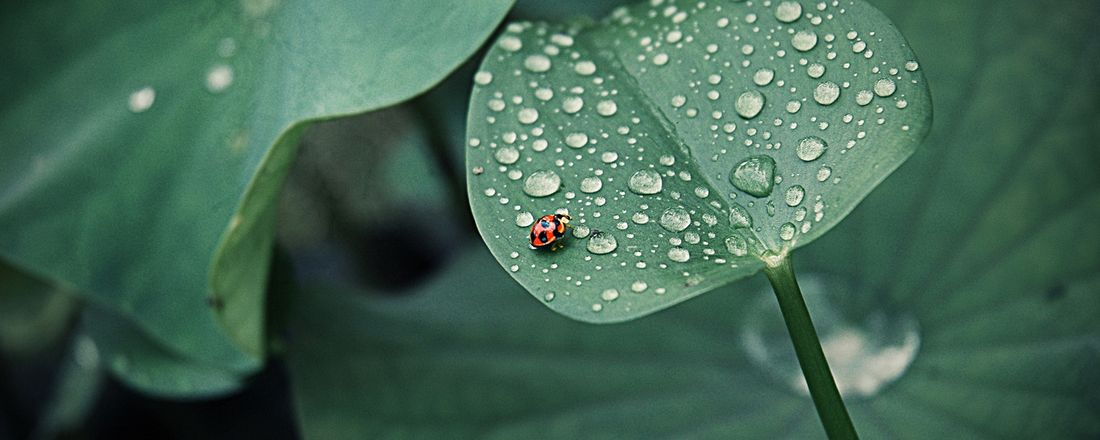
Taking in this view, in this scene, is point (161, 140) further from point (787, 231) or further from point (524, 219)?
point (787, 231)

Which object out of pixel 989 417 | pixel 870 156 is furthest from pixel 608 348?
pixel 870 156

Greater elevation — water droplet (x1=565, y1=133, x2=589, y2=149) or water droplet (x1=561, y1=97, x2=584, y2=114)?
water droplet (x1=565, y1=133, x2=589, y2=149)

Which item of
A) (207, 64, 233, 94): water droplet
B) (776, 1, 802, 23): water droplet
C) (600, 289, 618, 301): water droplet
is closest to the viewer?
(600, 289, 618, 301): water droplet

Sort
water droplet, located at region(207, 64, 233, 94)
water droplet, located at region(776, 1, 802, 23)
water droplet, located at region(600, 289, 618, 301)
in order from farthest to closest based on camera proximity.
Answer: water droplet, located at region(207, 64, 233, 94), water droplet, located at region(776, 1, 802, 23), water droplet, located at region(600, 289, 618, 301)

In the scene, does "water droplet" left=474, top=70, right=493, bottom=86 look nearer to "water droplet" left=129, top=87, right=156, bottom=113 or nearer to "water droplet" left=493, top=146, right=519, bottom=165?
"water droplet" left=493, top=146, right=519, bottom=165

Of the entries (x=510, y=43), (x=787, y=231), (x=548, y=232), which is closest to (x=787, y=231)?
(x=787, y=231)

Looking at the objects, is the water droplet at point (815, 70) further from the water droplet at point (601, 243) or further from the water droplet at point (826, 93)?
the water droplet at point (601, 243)

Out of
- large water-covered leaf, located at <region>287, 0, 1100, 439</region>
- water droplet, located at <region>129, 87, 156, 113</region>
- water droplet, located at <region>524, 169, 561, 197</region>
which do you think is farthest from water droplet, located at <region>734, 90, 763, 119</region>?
water droplet, located at <region>129, 87, 156, 113</region>
